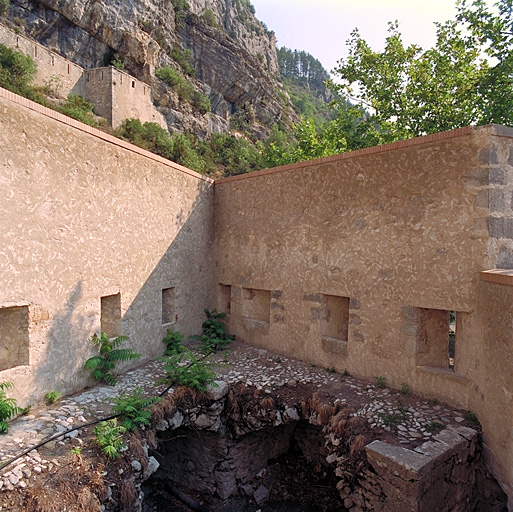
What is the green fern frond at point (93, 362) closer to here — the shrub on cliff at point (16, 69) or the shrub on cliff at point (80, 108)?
the shrub on cliff at point (80, 108)

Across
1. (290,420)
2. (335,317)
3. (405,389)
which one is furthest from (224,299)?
(405,389)

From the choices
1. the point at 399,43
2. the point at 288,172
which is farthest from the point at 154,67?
the point at 288,172

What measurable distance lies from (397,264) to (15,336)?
5.40m

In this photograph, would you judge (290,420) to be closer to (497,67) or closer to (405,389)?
(405,389)

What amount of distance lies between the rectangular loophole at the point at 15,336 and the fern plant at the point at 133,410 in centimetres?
133

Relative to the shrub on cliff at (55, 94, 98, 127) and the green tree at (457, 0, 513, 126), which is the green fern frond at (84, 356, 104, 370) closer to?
the green tree at (457, 0, 513, 126)

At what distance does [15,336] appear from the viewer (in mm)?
4656

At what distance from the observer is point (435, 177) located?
5.09 m

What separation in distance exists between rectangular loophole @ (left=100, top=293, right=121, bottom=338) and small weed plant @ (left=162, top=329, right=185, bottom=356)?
1237 mm

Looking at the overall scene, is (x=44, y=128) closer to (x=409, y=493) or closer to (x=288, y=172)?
(x=288, y=172)

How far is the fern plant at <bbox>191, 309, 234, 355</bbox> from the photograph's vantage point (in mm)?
7574

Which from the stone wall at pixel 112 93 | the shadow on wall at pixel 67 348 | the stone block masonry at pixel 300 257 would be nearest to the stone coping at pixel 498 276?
the stone block masonry at pixel 300 257

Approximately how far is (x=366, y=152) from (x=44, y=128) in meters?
4.72

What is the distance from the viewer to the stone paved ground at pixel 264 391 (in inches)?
149
